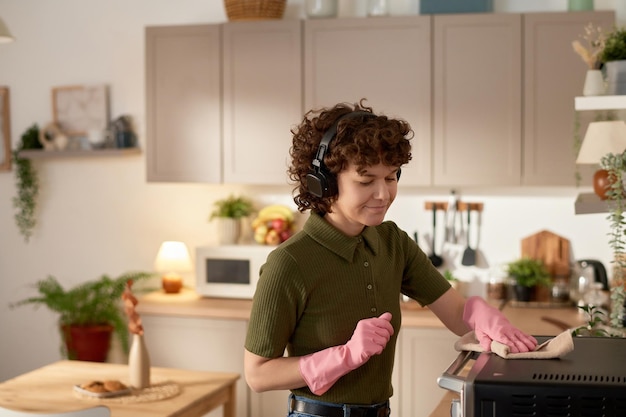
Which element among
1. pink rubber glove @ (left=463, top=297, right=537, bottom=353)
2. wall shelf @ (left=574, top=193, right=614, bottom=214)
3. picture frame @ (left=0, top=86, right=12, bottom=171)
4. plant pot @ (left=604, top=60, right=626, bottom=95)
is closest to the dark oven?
pink rubber glove @ (left=463, top=297, right=537, bottom=353)

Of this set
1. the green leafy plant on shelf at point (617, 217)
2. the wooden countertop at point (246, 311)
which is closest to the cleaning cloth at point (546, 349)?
the green leafy plant on shelf at point (617, 217)

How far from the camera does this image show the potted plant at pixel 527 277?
4391 mm

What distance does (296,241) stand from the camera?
187cm

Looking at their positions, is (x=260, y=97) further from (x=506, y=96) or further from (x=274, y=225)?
(x=506, y=96)

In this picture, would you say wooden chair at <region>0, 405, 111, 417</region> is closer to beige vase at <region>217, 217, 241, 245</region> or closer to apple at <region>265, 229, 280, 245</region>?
apple at <region>265, 229, 280, 245</region>

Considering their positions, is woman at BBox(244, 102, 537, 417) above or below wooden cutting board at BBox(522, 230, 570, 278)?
above

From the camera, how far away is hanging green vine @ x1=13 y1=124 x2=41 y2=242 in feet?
16.6

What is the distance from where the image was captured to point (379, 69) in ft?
14.0

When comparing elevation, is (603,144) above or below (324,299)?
above

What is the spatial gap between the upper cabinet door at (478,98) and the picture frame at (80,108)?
1871 millimetres

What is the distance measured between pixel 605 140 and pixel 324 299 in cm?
140

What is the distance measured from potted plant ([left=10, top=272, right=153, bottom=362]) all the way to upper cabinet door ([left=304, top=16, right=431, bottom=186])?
4.68ft

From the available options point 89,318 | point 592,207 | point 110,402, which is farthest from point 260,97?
point 592,207

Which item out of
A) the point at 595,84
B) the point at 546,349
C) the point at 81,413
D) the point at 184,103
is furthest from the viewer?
the point at 184,103
